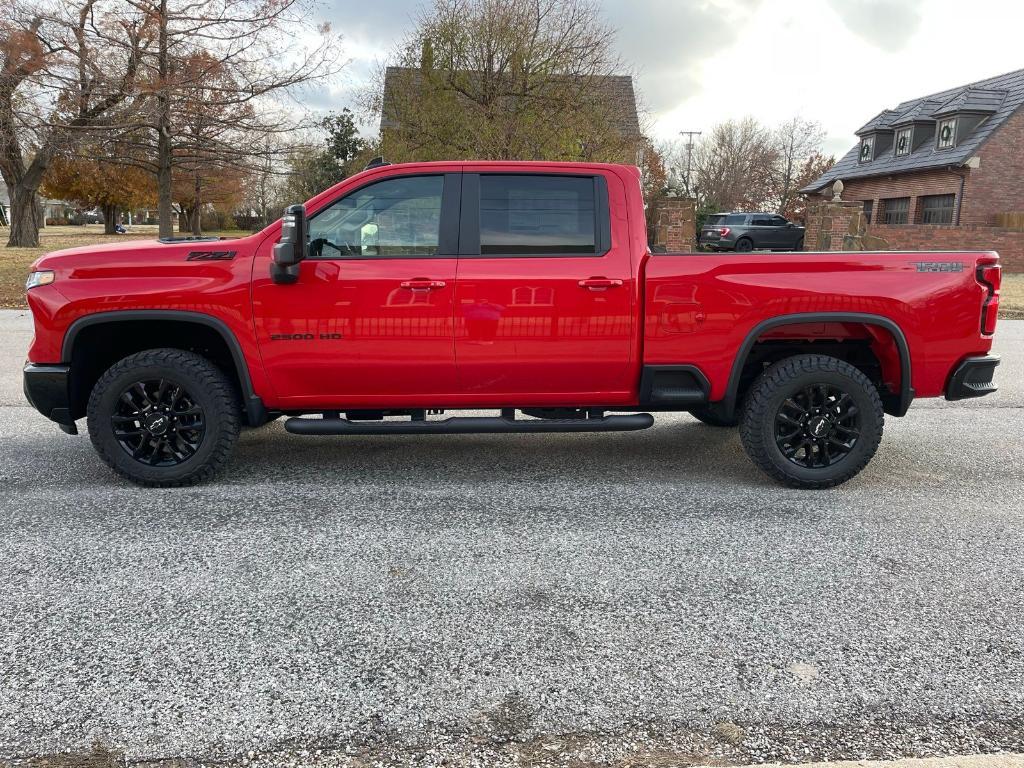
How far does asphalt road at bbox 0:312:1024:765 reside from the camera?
2518 millimetres

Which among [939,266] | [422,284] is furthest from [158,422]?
[939,266]

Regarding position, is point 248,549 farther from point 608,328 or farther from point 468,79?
point 468,79

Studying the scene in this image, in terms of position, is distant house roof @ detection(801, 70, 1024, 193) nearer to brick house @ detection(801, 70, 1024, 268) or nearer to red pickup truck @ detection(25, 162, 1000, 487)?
brick house @ detection(801, 70, 1024, 268)

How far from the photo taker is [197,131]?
66.7 feet

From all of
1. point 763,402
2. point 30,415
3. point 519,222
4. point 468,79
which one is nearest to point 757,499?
point 763,402

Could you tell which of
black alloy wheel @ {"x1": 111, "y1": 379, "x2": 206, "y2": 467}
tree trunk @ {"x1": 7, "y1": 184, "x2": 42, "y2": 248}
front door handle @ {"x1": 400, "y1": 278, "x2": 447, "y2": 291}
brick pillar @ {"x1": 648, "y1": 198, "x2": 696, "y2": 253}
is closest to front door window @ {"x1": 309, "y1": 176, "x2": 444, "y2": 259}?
front door handle @ {"x1": 400, "y1": 278, "x2": 447, "y2": 291}

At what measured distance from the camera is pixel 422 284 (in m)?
4.59

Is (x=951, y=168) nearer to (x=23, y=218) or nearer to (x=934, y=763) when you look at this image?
(x=934, y=763)

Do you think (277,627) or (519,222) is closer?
(277,627)

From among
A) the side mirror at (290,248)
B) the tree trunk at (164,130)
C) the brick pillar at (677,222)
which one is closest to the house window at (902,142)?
the brick pillar at (677,222)

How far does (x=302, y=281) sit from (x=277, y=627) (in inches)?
84.5

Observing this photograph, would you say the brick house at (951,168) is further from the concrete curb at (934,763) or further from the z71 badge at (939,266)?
the concrete curb at (934,763)

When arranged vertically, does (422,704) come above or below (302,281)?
below

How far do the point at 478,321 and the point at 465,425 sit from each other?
2.11ft
